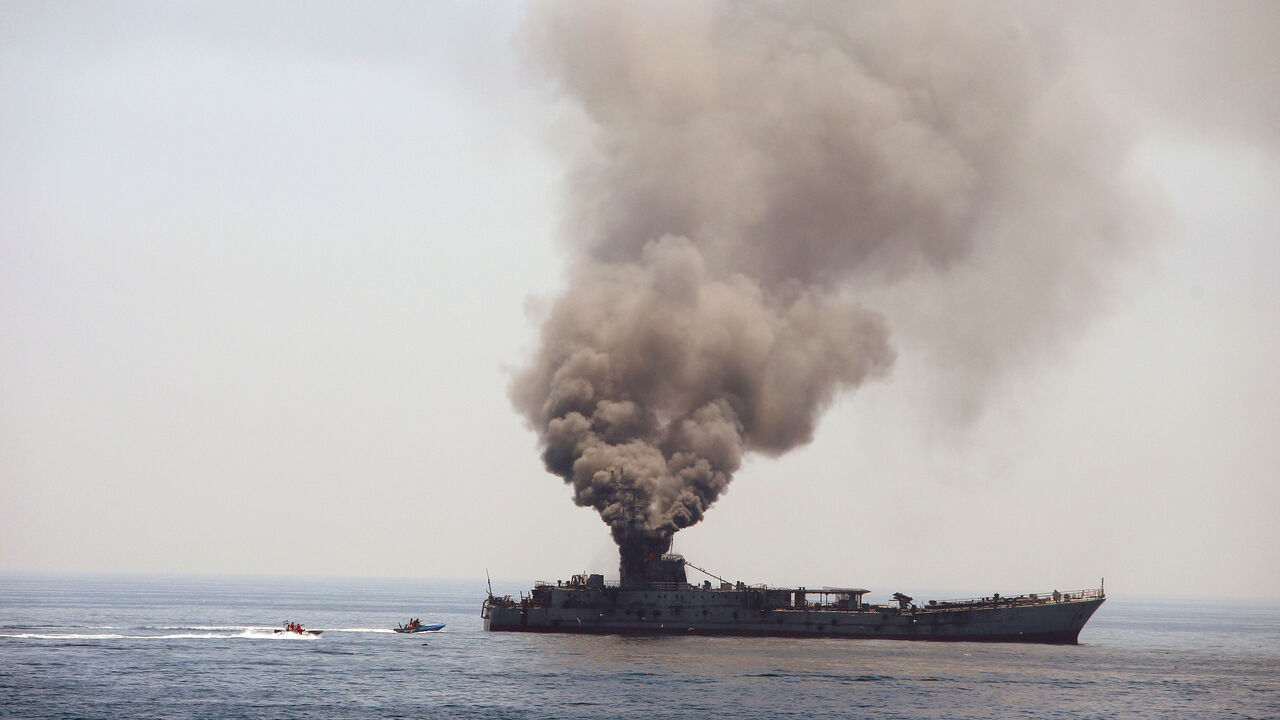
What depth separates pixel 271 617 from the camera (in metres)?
172

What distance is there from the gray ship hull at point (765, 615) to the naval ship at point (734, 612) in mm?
85

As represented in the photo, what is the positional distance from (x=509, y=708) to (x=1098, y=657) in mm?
58500

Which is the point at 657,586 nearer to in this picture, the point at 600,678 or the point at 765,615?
the point at 765,615

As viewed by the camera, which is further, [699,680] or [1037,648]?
Result: [1037,648]

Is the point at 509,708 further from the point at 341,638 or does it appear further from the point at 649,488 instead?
the point at 341,638

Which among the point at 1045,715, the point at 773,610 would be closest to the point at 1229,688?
the point at 1045,715

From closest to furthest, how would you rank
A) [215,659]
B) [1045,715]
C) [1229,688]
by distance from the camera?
[1045,715]
[1229,688]
[215,659]

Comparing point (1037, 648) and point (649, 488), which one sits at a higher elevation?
point (649, 488)

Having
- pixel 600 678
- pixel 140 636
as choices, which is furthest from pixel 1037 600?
pixel 140 636

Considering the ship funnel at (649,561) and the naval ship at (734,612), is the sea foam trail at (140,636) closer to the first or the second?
the naval ship at (734,612)

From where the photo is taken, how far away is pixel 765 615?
335 feet

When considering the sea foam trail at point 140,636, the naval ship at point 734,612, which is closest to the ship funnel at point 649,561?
the naval ship at point 734,612

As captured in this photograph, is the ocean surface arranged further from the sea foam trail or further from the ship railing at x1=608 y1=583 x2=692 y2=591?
the ship railing at x1=608 y1=583 x2=692 y2=591

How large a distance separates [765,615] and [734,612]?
2731mm
